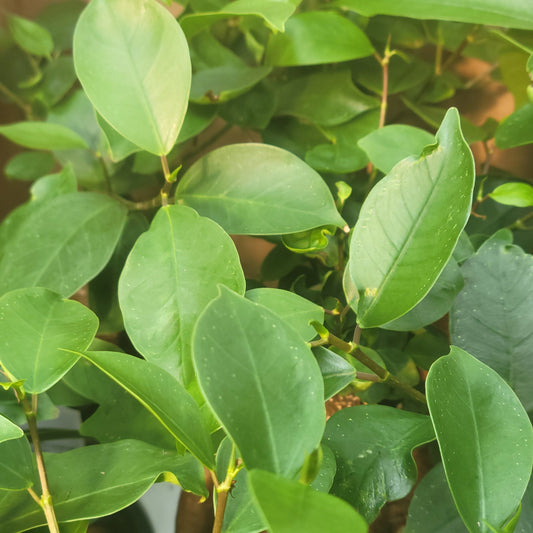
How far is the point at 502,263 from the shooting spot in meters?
0.47

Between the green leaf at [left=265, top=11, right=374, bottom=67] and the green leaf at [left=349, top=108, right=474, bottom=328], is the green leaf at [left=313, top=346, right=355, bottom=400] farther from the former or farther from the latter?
the green leaf at [left=265, top=11, right=374, bottom=67]

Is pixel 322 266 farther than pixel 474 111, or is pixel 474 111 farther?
pixel 474 111

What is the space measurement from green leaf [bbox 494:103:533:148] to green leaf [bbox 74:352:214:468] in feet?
1.30

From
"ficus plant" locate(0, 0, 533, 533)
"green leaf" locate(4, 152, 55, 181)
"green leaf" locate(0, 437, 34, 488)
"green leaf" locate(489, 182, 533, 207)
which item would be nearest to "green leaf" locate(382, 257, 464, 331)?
"ficus plant" locate(0, 0, 533, 533)

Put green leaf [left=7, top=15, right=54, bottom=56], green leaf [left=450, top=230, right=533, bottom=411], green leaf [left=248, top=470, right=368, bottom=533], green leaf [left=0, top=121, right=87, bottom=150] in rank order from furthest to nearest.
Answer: green leaf [left=7, top=15, right=54, bottom=56], green leaf [left=0, top=121, right=87, bottom=150], green leaf [left=450, top=230, right=533, bottom=411], green leaf [left=248, top=470, right=368, bottom=533]

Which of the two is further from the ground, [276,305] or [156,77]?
[156,77]

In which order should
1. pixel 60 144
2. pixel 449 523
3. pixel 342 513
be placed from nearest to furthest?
1. pixel 342 513
2. pixel 449 523
3. pixel 60 144

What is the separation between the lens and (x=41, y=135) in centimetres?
58

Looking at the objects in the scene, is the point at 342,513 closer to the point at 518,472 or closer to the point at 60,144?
the point at 518,472

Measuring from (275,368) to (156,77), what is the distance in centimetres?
28

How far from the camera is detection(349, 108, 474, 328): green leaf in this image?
365 millimetres

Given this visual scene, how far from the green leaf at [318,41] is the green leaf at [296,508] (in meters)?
0.47

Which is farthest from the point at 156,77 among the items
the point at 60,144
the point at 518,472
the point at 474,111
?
the point at 474,111

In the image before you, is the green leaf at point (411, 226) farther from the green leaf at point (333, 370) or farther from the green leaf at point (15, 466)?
the green leaf at point (15, 466)
